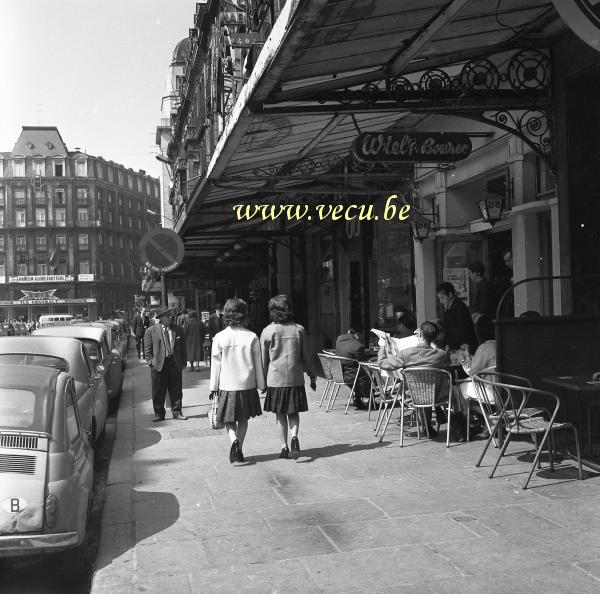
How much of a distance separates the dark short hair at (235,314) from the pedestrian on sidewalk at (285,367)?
0.26m

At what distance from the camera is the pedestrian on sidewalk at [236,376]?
7.44m

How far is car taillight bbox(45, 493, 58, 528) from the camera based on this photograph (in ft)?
15.3

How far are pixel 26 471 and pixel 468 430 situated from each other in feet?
15.7

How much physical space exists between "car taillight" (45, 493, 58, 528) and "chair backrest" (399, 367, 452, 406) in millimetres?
4100

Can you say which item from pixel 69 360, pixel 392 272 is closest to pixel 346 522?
pixel 69 360

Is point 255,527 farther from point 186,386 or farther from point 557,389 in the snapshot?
point 186,386

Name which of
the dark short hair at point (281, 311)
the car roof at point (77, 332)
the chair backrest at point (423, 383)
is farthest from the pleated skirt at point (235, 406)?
the car roof at point (77, 332)

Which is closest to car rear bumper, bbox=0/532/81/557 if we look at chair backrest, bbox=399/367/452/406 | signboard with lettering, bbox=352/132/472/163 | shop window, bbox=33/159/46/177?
chair backrest, bbox=399/367/452/406

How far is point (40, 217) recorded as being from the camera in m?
109

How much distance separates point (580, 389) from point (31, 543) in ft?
12.9

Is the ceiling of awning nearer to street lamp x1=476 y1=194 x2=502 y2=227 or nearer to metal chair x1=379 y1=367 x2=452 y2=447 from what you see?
street lamp x1=476 y1=194 x2=502 y2=227

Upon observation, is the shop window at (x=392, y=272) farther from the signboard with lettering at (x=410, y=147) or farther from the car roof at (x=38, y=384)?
the car roof at (x=38, y=384)

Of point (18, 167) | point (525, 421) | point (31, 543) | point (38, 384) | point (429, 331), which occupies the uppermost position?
point (18, 167)

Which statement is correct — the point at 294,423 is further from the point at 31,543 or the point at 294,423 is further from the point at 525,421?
the point at 31,543
